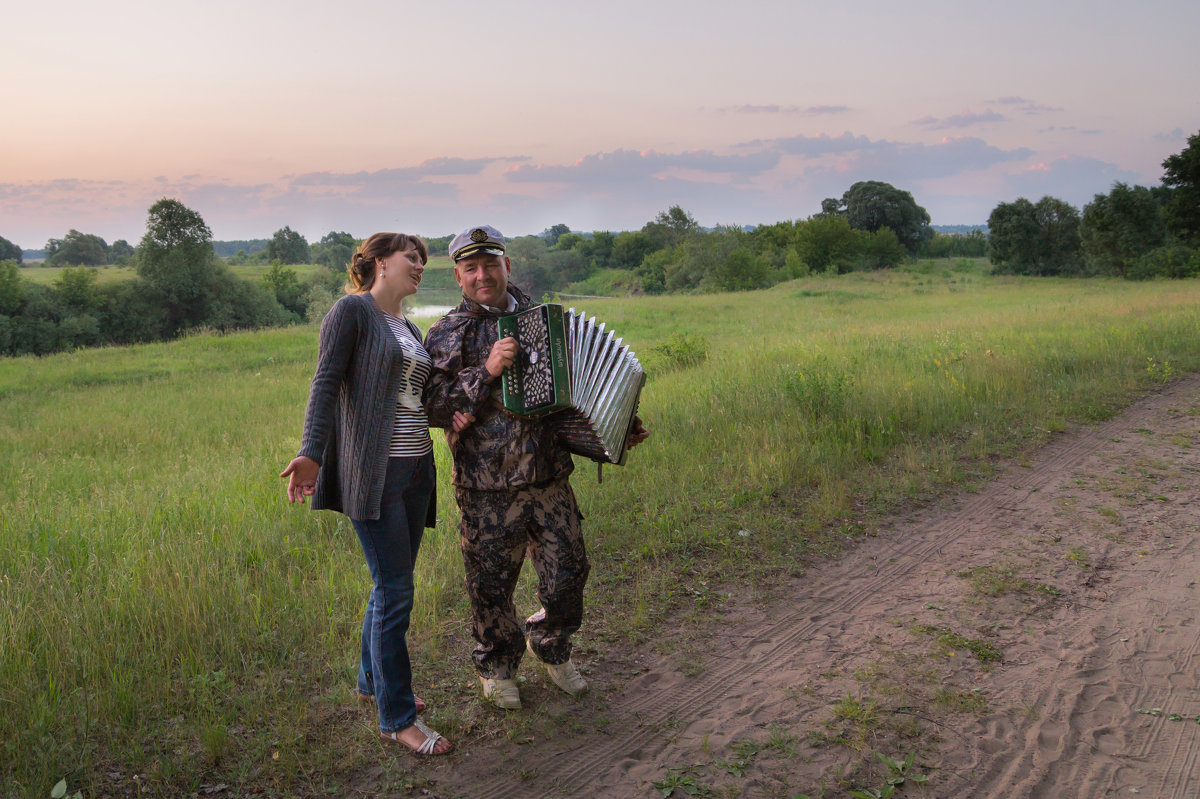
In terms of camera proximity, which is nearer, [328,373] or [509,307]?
[328,373]

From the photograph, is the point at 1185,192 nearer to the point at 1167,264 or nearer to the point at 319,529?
the point at 1167,264

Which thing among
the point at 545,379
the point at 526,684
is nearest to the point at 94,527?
the point at 526,684

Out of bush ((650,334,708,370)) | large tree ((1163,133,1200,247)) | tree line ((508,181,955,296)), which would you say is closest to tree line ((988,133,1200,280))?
large tree ((1163,133,1200,247))

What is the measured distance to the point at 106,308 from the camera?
43281 millimetres

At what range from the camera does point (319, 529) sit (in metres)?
6.03

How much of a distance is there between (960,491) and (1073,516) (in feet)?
3.27

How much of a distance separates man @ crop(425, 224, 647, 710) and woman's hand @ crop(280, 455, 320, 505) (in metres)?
0.59

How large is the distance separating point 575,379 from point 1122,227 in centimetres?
6206

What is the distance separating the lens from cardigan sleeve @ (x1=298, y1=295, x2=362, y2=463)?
10.5 ft

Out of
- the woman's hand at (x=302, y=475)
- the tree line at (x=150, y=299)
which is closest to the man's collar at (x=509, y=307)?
the woman's hand at (x=302, y=475)

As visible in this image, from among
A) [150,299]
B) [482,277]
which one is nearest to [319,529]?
[482,277]

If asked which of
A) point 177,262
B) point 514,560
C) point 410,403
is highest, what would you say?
point 177,262

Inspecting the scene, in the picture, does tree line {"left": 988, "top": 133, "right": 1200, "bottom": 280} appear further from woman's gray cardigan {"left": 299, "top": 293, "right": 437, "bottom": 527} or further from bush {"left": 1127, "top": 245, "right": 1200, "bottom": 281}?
woman's gray cardigan {"left": 299, "top": 293, "right": 437, "bottom": 527}

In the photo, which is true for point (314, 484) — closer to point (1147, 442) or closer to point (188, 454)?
point (188, 454)
